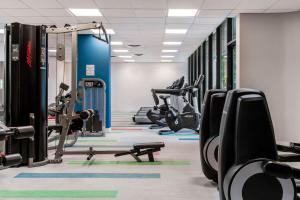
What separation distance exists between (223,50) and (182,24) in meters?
1.72

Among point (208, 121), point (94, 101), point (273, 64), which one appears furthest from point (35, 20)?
point (208, 121)

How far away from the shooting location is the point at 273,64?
7.55 m

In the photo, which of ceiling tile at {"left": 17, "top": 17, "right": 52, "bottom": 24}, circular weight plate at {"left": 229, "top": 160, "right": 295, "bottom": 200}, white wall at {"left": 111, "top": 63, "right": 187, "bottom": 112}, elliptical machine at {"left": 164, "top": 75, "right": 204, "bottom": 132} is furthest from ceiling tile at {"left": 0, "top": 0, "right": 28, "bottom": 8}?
white wall at {"left": 111, "top": 63, "right": 187, "bottom": 112}

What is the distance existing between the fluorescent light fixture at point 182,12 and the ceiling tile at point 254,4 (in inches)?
36.5

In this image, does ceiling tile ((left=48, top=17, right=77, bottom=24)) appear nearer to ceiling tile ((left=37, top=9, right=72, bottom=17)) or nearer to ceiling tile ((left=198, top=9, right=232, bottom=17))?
ceiling tile ((left=37, top=9, right=72, bottom=17))

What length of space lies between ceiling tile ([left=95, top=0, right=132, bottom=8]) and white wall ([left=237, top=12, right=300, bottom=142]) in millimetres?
2485

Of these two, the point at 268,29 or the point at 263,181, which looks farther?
the point at 268,29

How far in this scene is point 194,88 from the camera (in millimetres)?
8586

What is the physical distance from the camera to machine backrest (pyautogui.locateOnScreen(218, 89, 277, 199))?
→ 199cm

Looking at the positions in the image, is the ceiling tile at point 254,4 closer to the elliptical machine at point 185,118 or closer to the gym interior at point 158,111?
the gym interior at point 158,111

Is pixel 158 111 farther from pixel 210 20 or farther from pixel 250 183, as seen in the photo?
pixel 250 183

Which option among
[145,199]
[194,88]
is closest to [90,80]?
[194,88]

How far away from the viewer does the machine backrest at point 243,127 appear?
1.99 m

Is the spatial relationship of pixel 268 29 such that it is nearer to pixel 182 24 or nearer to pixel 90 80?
pixel 182 24
